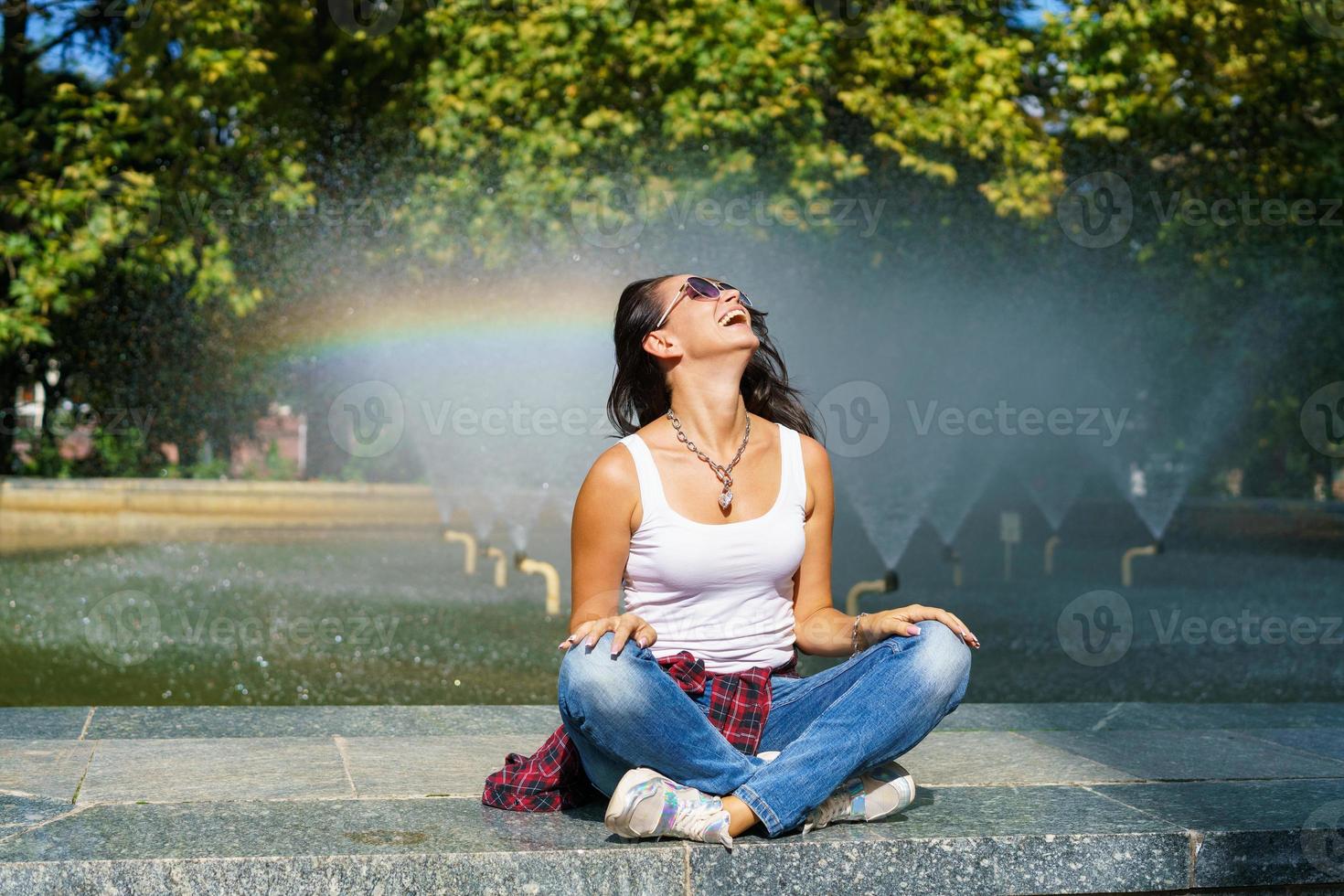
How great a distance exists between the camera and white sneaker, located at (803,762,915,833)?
10.8 feet

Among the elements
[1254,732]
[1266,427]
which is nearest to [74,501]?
[1254,732]

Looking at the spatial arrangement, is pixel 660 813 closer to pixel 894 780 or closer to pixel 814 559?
pixel 894 780

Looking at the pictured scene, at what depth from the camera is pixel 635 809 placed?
306 centimetres

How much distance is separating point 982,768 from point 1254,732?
135 cm

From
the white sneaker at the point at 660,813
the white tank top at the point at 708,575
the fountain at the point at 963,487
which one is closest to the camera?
the white sneaker at the point at 660,813

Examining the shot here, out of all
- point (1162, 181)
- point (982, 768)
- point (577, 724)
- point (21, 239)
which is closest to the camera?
point (577, 724)

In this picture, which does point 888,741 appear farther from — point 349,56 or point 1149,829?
point 349,56

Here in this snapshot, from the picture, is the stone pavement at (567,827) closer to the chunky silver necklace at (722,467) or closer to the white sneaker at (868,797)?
the white sneaker at (868,797)

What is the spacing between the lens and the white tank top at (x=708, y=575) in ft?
11.3

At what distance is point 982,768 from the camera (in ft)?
13.7

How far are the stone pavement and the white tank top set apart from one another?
0.49 metres

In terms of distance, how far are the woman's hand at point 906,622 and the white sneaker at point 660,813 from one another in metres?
0.56

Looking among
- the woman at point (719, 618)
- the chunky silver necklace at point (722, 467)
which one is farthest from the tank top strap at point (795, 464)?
the chunky silver necklace at point (722, 467)

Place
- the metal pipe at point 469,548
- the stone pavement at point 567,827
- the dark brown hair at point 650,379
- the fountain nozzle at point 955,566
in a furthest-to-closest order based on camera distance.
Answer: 1. the fountain nozzle at point 955,566
2. the metal pipe at point 469,548
3. the dark brown hair at point 650,379
4. the stone pavement at point 567,827
